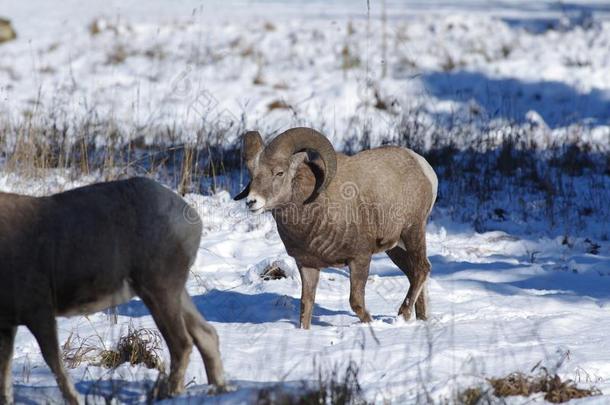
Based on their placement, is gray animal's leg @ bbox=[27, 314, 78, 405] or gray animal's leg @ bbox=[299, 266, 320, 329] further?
A: gray animal's leg @ bbox=[299, 266, 320, 329]

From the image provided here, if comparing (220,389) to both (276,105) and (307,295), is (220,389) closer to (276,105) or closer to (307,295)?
(307,295)

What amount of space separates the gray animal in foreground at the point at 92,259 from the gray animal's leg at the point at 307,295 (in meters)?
2.25

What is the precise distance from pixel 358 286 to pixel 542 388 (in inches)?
90.1

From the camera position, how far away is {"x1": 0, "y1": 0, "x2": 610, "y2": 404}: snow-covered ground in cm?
630

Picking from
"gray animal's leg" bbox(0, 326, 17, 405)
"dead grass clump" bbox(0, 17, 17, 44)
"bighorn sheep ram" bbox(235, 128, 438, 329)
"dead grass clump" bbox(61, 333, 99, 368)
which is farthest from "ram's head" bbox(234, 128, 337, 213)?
"dead grass clump" bbox(0, 17, 17, 44)

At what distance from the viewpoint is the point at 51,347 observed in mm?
5020

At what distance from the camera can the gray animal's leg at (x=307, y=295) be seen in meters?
Result: 7.54

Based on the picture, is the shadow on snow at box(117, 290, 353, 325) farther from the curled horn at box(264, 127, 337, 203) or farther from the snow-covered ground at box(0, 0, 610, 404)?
the curled horn at box(264, 127, 337, 203)

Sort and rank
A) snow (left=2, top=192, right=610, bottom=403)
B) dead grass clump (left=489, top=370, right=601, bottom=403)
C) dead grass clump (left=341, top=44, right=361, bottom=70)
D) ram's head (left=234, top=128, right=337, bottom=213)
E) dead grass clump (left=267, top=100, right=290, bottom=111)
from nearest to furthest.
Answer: dead grass clump (left=489, top=370, right=601, bottom=403)
snow (left=2, top=192, right=610, bottom=403)
ram's head (left=234, top=128, right=337, bottom=213)
dead grass clump (left=267, top=100, right=290, bottom=111)
dead grass clump (left=341, top=44, right=361, bottom=70)

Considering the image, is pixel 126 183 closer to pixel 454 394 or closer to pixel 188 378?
pixel 188 378

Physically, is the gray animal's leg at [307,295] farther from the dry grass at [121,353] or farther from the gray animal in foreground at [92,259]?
the gray animal in foreground at [92,259]

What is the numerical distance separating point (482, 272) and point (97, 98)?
336 inches

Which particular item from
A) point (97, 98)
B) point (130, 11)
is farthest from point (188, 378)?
point (130, 11)

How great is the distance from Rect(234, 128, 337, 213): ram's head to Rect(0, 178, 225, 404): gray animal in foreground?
1.90m
